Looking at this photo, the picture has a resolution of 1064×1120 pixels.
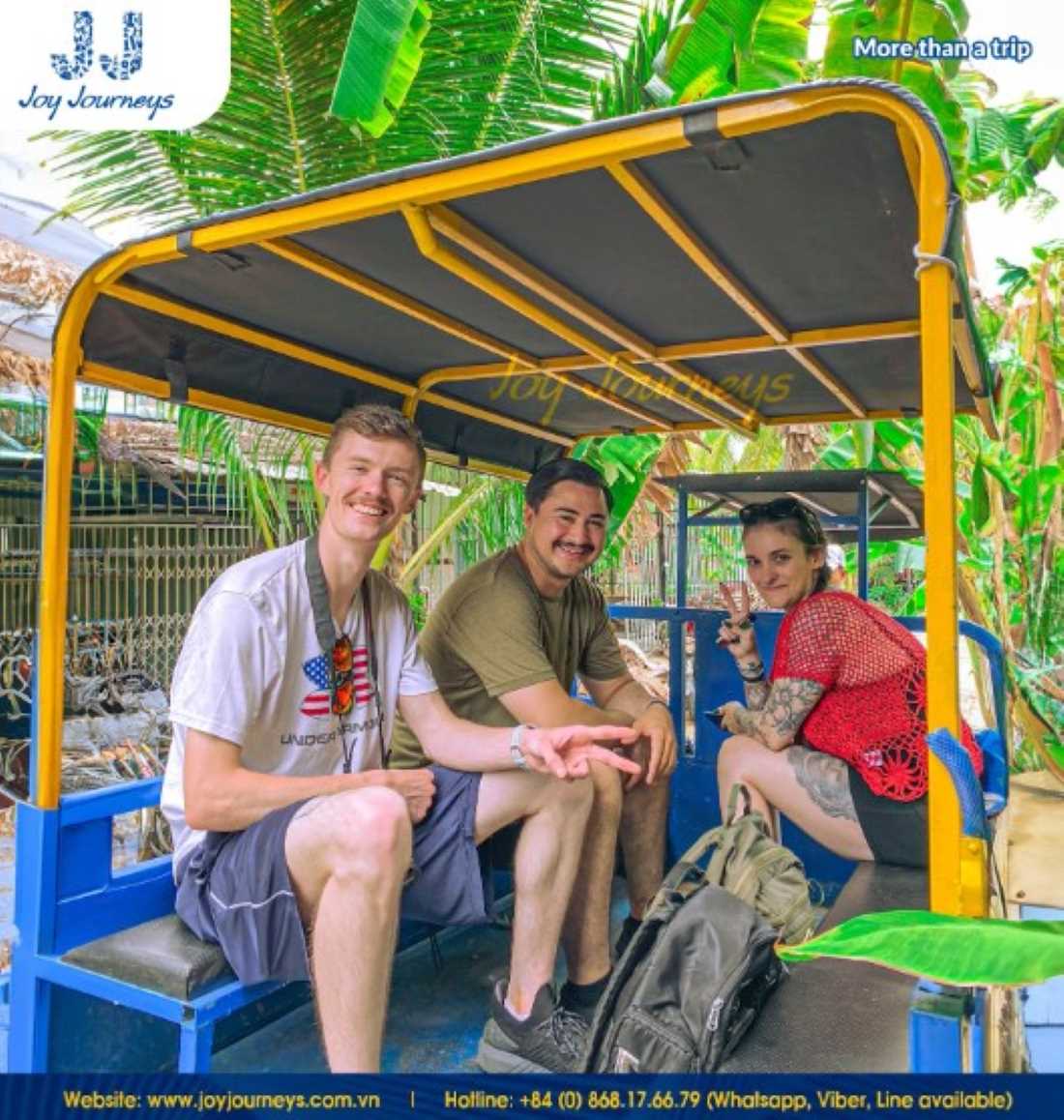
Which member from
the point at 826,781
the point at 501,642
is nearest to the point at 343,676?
the point at 501,642

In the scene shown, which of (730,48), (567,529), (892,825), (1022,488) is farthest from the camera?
(1022,488)

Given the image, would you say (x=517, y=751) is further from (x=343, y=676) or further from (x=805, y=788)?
(x=805, y=788)

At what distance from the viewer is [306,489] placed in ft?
16.8

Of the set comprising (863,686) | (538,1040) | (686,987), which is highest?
(863,686)

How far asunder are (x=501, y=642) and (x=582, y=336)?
88 cm

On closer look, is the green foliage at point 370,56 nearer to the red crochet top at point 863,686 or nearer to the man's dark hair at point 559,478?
the man's dark hair at point 559,478

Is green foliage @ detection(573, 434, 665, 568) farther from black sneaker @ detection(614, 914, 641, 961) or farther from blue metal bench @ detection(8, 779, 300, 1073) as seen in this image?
blue metal bench @ detection(8, 779, 300, 1073)

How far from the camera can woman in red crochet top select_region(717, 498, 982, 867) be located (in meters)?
2.42

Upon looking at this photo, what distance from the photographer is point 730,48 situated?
11.0 feet

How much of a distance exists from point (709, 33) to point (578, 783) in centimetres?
264

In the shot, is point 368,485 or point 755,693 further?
point 755,693

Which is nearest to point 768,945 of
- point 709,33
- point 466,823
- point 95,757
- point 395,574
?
point 466,823

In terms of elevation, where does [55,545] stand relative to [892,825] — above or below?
above

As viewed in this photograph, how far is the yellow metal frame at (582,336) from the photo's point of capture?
1424 millimetres
